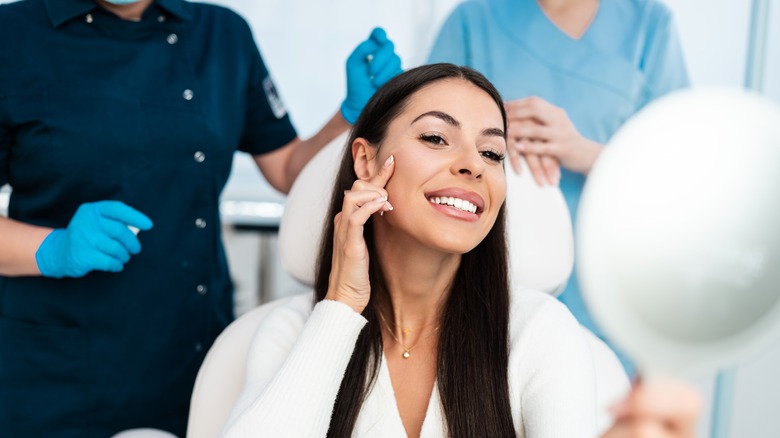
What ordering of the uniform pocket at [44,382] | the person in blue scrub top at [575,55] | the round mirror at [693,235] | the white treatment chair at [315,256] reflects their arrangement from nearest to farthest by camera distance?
the round mirror at [693,235], the white treatment chair at [315,256], the uniform pocket at [44,382], the person in blue scrub top at [575,55]

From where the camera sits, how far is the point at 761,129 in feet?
1.70

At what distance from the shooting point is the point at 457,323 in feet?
4.31

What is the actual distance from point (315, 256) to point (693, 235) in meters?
0.94

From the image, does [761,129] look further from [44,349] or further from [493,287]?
→ [44,349]

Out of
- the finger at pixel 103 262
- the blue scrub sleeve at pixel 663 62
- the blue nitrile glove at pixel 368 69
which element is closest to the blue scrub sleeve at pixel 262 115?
the blue nitrile glove at pixel 368 69

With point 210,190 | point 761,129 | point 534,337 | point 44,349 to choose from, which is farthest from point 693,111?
point 44,349

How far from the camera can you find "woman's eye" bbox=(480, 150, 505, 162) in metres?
1.26

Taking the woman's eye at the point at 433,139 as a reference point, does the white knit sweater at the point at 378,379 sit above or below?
below

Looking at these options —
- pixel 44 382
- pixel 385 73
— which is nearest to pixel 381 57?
pixel 385 73

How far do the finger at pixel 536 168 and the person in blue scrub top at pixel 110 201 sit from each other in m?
0.33

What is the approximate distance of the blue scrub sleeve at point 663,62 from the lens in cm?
172

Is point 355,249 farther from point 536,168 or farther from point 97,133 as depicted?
point 97,133

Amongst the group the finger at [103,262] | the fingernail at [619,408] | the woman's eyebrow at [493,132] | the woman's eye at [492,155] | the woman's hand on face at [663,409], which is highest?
the woman's hand on face at [663,409]

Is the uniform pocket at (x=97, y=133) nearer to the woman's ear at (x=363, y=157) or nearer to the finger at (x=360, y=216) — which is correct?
the woman's ear at (x=363, y=157)
